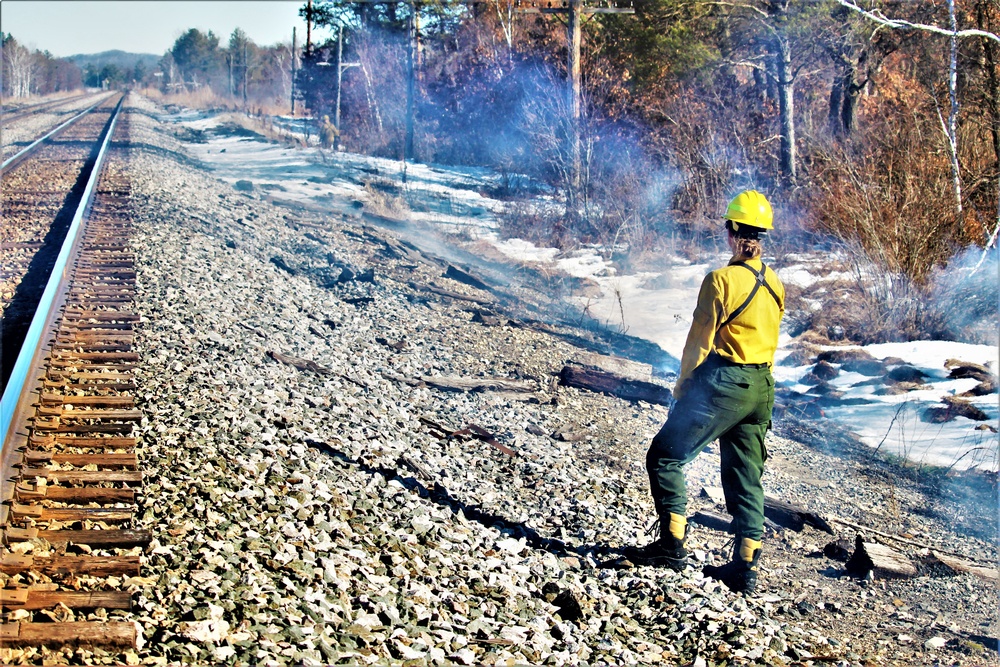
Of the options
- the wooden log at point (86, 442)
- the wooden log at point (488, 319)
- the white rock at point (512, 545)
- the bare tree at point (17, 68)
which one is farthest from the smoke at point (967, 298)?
the bare tree at point (17, 68)

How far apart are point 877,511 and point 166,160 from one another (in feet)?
71.6

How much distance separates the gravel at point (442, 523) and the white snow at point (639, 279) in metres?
0.72

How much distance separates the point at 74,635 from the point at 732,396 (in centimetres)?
313

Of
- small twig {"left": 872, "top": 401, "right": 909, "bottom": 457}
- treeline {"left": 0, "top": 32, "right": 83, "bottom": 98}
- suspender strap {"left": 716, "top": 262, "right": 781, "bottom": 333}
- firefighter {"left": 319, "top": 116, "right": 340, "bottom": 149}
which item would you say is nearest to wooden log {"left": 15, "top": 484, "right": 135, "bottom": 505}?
suspender strap {"left": 716, "top": 262, "right": 781, "bottom": 333}

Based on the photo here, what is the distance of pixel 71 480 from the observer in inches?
181

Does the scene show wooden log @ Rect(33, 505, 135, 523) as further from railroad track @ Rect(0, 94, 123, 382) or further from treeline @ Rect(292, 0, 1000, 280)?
treeline @ Rect(292, 0, 1000, 280)

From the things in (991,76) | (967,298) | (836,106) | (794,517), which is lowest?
(794,517)

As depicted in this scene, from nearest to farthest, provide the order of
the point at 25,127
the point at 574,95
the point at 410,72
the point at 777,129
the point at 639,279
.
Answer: the point at 639,279
the point at 574,95
the point at 777,129
the point at 410,72
the point at 25,127

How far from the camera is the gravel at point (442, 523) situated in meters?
3.53

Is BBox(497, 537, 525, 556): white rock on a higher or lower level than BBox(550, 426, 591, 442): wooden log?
higher

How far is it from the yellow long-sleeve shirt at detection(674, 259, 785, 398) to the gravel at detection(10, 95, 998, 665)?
122 cm

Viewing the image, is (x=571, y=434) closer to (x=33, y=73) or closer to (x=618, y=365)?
(x=618, y=365)

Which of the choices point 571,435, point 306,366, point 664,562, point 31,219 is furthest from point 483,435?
point 31,219

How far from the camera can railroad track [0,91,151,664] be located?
10.5ft
